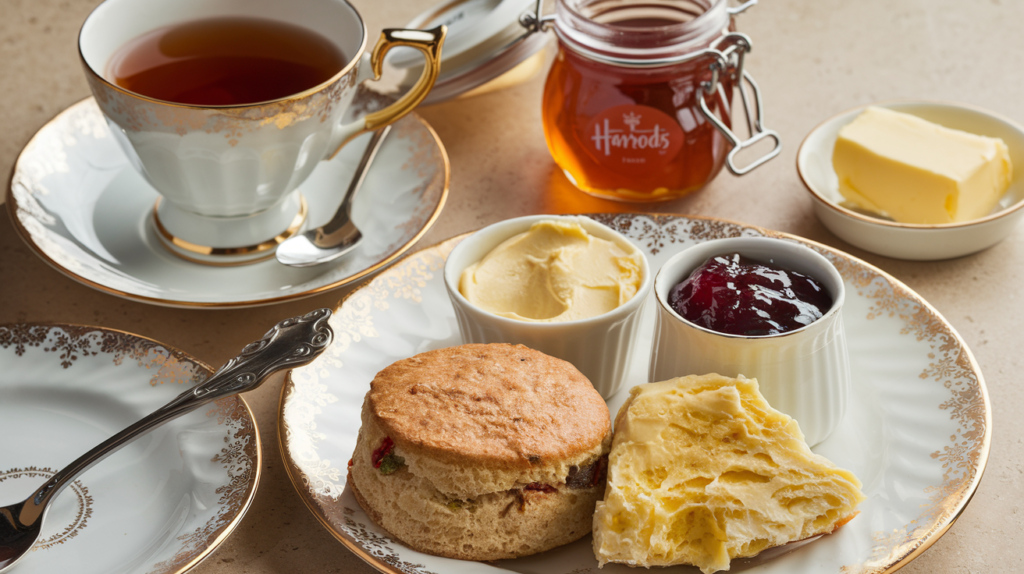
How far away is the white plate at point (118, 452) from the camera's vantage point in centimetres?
131

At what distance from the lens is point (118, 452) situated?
149cm

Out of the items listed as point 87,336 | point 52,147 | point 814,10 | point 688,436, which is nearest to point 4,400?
point 87,336

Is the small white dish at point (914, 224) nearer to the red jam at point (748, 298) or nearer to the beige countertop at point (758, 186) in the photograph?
the beige countertop at point (758, 186)

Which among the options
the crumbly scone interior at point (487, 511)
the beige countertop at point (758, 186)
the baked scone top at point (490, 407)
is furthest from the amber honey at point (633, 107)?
the crumbly scone interior at point (487, 511)

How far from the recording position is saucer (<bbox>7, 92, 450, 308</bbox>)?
1.80 m

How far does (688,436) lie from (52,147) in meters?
1.72

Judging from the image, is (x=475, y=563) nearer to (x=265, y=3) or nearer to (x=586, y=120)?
(x=586, y=120)

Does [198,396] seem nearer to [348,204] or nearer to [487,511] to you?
[487,511]

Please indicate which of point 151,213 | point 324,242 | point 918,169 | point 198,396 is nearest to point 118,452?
point 198,396

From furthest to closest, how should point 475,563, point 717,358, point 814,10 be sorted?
point 814,10 → point 717,358 → point 475,563

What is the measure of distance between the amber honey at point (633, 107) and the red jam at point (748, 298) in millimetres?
511

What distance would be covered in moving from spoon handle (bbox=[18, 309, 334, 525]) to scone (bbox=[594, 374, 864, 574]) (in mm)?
554

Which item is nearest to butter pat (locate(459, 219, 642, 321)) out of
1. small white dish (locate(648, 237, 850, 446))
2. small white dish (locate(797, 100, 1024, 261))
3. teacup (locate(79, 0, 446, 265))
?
small white dish (locate(648, 237, 850, 446))

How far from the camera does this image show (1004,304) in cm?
189
